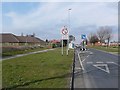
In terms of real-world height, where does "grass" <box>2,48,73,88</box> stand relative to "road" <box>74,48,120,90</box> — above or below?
above

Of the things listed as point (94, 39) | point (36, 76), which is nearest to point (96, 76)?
point (36, 76)

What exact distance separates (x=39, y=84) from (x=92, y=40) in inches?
5551

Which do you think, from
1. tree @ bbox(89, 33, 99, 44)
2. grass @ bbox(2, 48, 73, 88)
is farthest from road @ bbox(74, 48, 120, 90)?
tree @ bbox(89, 33, 99, 44)

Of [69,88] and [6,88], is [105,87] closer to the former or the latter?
[69,88]

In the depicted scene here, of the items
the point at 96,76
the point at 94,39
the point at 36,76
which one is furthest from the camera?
the point at 94,39

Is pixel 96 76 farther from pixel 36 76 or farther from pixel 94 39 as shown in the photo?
pixel 94 39

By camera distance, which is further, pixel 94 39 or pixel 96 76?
pixel 94 39

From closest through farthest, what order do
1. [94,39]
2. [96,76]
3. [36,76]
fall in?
[36,76] < [96,76] < [94,39]

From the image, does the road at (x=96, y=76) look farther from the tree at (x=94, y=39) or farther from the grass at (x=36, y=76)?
the tree at (x=94, y=39)

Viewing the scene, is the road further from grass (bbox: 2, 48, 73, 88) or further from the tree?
the tree

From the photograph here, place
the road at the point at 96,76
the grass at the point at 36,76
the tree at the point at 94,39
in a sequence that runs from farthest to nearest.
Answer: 1. the tree at the point at 94,39
2. the road at the point at 96,76
3. the grass at the point at 36,76

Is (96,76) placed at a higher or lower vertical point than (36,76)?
lower

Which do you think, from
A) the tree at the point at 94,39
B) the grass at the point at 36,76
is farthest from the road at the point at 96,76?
the tree at the point at 94,39

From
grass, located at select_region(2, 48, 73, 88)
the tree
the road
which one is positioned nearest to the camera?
grass, located at select_region(2, 48, 73, 88)
